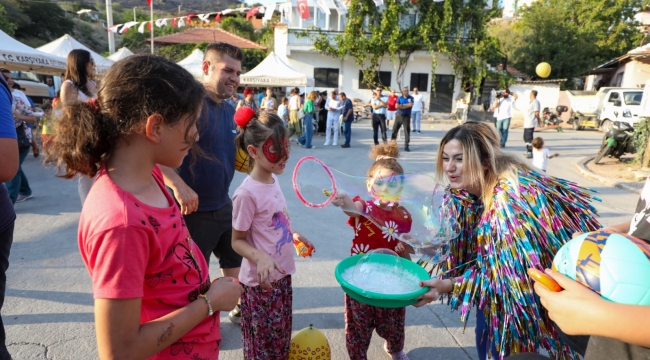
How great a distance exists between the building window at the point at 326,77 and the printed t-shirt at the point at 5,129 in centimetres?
2300

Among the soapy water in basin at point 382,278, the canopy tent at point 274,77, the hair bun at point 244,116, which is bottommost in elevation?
the soapy water in basin at point 382,278

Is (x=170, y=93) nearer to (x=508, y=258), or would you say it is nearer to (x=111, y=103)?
(x=111, y=103)

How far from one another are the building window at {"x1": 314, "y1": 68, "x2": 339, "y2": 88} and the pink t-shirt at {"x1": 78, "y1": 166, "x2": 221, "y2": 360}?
2345cm

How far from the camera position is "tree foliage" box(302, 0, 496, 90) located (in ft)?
73.4

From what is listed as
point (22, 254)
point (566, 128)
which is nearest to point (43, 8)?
point (22, 254)

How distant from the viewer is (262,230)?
7.30 ft

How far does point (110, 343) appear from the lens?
1053 mm

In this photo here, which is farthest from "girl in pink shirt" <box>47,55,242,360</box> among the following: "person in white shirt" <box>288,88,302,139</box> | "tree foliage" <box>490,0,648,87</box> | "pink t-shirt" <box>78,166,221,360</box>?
"tree foliage" <box>490,0,648,87</box>

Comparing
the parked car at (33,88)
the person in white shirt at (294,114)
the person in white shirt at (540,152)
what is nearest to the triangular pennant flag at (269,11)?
the person in white shirt at (294,114)

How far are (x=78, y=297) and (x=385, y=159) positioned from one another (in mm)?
2954

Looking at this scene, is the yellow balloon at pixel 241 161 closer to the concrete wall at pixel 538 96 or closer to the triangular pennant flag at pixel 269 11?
the triangular pennant flag at pixel 269 11

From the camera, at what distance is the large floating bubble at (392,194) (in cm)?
236

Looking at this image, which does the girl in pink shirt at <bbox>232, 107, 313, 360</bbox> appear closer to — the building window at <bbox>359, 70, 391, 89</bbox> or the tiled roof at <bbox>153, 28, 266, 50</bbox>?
the building window at <bbox>359, 70, 391, 89</bbox>

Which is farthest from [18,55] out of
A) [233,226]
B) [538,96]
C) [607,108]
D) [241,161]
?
[538,96]
